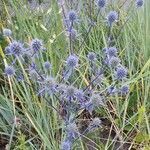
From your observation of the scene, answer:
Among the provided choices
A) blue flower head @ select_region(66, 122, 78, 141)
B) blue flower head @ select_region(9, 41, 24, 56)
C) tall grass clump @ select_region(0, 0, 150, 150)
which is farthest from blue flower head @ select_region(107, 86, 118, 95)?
blue flower head @ select_region(9, 41, 24, 56)

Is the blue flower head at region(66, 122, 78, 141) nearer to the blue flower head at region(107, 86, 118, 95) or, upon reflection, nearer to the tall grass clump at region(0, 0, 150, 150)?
the tall grass clump at region(0, 0, 150, 150)

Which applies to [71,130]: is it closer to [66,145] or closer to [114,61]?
[66,145]

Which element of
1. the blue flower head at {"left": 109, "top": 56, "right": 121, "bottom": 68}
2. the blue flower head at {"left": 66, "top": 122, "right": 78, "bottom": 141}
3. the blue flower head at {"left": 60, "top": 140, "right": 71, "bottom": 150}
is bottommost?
the blue flower head at {"left": 60, "top": 140, "right": 71, "bottom": 150}

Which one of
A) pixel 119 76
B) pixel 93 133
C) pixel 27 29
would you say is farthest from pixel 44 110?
pixel 27 29

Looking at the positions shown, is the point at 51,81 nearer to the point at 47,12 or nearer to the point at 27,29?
the point at 27,29

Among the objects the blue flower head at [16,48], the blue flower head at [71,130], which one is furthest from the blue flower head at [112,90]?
the blue flower head at [16,48]

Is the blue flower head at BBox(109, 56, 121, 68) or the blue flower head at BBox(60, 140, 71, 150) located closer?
the blue flower head at BBox(60, 140, 71, 150)

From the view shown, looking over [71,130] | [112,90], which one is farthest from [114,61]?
[71,130]

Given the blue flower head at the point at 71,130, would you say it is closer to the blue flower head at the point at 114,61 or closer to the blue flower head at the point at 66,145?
the blue flower head at the point at 66,145
